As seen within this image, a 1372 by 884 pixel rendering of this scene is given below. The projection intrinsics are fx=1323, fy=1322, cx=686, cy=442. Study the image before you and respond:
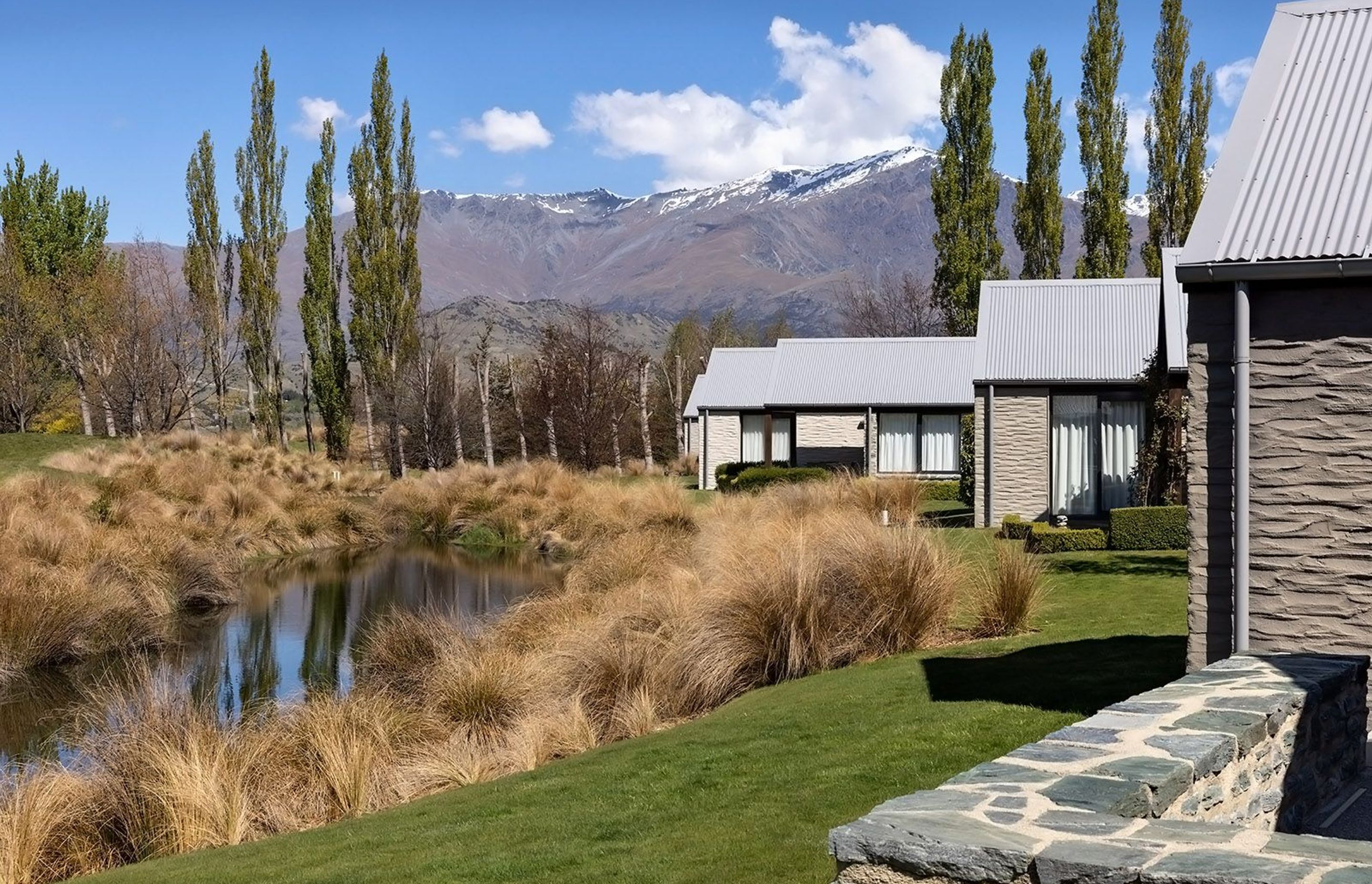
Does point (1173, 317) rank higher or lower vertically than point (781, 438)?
higher

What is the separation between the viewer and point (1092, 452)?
23047mm

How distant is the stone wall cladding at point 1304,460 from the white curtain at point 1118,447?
14736 mm

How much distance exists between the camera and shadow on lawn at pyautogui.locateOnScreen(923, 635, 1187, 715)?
359 inches

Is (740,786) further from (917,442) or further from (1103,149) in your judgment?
(1103,149)

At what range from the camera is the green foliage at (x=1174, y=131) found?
1542 inches

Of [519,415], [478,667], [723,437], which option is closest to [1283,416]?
[478,667]

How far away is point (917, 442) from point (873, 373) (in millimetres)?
2300

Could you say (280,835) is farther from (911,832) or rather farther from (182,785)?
(911,832)

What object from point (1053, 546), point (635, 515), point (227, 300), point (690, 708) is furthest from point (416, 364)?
point (690, 708)

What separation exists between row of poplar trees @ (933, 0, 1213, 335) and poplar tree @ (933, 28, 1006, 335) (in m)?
0.03

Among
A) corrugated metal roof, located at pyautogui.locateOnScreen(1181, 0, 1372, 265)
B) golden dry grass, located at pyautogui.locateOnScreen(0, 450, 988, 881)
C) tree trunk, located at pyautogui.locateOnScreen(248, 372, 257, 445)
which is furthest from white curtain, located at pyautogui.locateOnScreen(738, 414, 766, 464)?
corrugated metal roof, located at pyautogui.locateOnScreen(1181, 0, 1372, 265)

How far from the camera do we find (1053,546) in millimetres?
19516

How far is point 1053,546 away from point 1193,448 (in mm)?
11417

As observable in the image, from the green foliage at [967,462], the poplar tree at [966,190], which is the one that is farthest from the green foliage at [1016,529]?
the poplar tree at [966,190]
